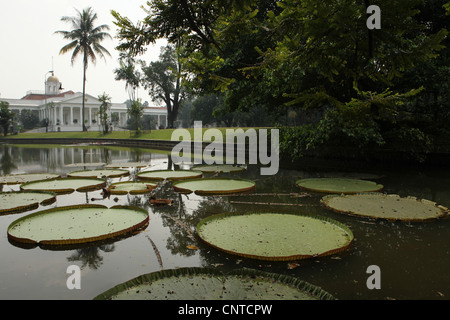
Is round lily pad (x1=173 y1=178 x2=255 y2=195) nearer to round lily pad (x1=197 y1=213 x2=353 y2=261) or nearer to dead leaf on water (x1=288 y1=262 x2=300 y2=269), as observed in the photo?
round lily pad (x1=197 y1=213 x2=353 y2=261)

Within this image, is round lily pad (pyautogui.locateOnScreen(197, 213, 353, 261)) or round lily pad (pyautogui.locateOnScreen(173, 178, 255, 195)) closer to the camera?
round lily pad (pyautogui.locateOnScreen(197, 213, 353, 261))

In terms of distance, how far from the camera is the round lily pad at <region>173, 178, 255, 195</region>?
6.19m

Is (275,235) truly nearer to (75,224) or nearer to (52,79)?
(75,224)

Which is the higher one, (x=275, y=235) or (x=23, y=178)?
(x=23, y=178)

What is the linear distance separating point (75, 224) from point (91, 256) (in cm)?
A: 103

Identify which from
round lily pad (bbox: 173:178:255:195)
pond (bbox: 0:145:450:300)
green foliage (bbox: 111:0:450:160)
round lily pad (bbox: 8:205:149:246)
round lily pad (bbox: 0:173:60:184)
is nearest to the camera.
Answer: pond (bbox: 0:145:450:300)

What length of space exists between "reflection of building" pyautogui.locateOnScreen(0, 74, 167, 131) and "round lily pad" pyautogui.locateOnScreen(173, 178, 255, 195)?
1671 inches

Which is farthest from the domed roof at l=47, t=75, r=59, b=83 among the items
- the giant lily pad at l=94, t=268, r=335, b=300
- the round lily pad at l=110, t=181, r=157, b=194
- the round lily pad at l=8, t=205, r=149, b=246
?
the giant lily pad at l=94, t=268, r=335, b=300

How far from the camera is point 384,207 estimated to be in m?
4.76
